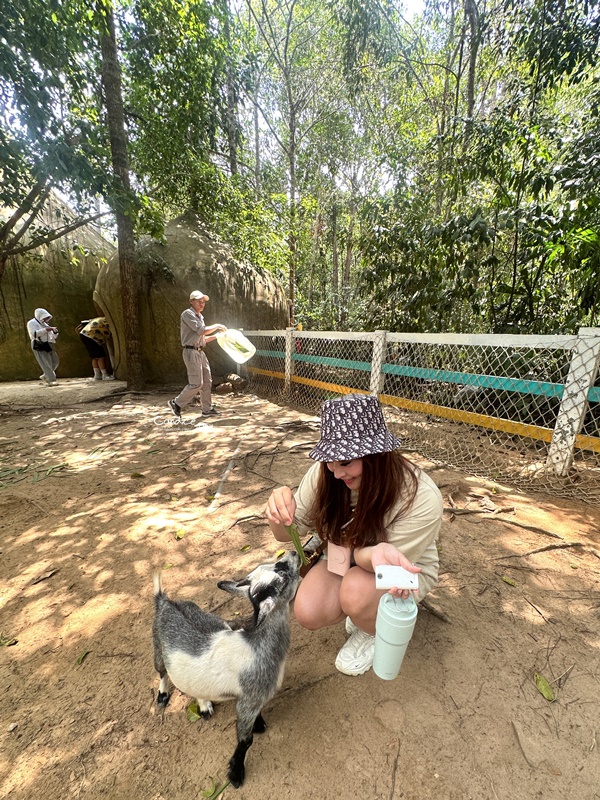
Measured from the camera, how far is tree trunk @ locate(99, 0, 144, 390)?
20.4 ft

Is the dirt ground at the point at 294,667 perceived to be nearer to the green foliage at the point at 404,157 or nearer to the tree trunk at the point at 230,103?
the green foliage at the point at 404,157

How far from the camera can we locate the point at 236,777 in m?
1.22

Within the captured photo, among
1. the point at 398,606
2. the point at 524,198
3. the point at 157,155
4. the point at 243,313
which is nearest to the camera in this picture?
the point at 398,606

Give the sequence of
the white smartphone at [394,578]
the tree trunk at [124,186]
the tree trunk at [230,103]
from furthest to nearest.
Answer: the tree trunk at [230,103] < the tree trunk at [124,186] < the white smartphone at [394,578]

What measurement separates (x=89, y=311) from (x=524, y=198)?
10.2 metres

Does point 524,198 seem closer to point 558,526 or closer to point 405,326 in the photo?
point 405,326

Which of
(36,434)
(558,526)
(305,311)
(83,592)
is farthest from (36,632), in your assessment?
(305,311)

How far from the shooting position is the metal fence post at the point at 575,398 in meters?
2.89

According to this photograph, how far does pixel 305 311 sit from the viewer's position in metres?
13.8

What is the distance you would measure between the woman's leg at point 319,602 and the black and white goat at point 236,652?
0.54 feet

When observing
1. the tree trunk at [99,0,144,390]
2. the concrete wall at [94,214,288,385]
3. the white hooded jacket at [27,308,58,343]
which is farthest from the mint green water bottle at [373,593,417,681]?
the white hooded jacket at [27,308,58,343]

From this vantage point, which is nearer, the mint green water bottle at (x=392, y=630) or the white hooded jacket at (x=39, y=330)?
the mint green water bottle at (x=392, y=630)

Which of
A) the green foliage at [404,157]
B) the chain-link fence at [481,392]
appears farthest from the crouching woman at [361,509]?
the green foliage at [404,157]

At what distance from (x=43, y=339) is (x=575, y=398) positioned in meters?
9.20
